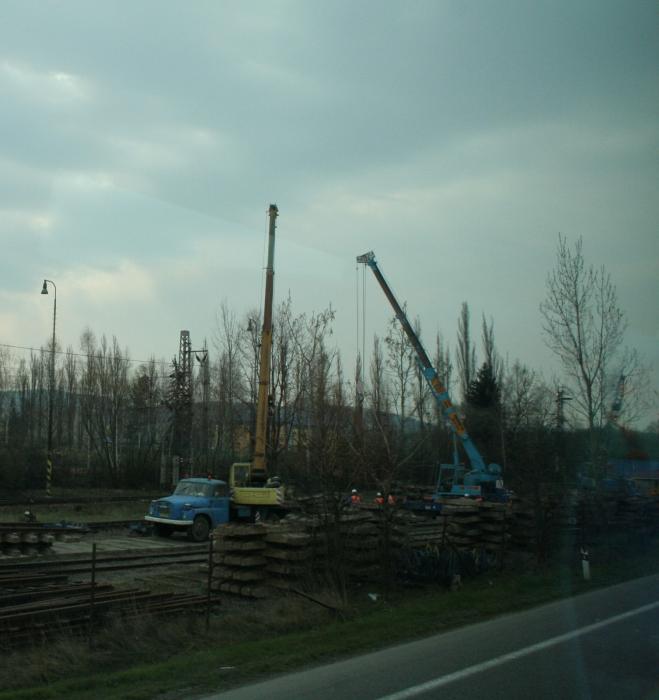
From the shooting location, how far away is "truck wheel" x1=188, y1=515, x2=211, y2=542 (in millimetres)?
24234

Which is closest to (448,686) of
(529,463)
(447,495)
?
(529,463)

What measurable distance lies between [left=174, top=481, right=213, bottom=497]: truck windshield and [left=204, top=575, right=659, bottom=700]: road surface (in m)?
15.4

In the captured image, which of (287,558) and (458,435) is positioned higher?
(458,435)

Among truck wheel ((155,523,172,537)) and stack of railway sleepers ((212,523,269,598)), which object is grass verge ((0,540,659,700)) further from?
truck wheel ((155,523,172,537))

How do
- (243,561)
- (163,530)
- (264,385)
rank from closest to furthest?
(243,561), (163,530), (264,385)

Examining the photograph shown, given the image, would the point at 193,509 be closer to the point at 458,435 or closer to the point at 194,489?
the point at 194,489

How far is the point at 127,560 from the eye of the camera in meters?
18.5

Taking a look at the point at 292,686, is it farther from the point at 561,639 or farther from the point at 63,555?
the point at 63,555

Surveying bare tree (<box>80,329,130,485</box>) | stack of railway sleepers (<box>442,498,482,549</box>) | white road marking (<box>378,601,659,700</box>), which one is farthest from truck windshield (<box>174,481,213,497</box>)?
bare tree (<box>80,329,130,485</box>)

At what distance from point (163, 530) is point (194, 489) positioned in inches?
67.7

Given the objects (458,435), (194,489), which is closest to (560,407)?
(458,435)

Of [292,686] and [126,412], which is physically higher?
[126,412]

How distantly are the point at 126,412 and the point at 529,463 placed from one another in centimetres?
5371

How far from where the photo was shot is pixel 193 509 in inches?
966
